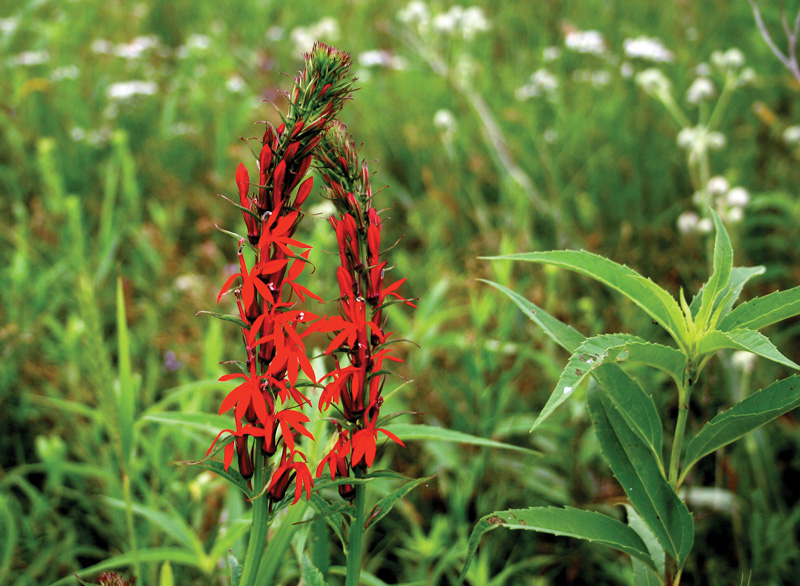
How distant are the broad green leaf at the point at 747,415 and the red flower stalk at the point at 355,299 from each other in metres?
0.52

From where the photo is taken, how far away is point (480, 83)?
4215 millimetres

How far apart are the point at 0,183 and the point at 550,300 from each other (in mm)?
3191

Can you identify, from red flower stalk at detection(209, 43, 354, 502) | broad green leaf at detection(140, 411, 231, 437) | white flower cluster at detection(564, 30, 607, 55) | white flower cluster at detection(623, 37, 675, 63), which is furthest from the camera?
white flower cluster at detection(564, 30, 607, 55)

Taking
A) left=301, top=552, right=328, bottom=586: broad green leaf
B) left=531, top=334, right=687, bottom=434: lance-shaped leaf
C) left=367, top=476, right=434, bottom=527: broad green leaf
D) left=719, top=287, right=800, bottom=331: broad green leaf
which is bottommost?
left=301, top=552, right=328, bottom=586: broad green leaf

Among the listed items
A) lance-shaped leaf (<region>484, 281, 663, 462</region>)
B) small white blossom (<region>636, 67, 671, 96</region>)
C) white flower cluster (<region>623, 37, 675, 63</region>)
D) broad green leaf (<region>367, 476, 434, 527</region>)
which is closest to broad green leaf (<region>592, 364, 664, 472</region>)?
lance-shaped leaf (<region>484, 281, 663, 462</region>)

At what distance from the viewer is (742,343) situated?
33.6 inches

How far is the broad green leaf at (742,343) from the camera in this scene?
801 millimetres

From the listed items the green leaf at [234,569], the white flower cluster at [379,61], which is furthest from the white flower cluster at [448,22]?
the green leaf at [234,569]

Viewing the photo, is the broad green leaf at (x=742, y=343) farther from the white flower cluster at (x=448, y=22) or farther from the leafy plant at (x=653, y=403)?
the white flower cluster at (x=448, y=22)

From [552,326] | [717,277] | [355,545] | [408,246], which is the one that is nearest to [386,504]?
[355,545]

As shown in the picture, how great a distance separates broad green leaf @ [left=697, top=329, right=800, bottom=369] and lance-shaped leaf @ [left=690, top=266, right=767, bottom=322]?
8cm

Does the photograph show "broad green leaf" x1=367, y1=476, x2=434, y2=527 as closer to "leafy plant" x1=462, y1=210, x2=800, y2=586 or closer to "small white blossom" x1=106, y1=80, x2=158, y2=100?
"leafy plant" x1=462, y1=210, x2=800, y2=586

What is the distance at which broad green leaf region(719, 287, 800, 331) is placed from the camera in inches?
35.8

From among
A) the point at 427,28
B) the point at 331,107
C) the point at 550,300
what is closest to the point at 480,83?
the point at 427,28
